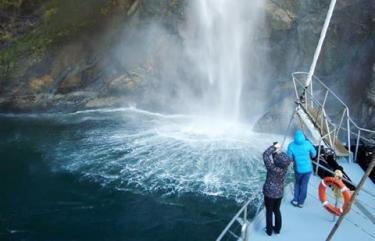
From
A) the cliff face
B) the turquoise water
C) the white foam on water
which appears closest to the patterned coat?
the turquoise water

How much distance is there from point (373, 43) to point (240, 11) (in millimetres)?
8646

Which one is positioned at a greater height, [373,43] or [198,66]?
[373,43]

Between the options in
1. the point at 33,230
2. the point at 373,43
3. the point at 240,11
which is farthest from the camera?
the point at 240,11

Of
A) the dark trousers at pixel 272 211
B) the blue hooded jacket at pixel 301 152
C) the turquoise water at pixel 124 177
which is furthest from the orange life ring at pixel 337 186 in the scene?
the turquoise water at pixel 124 177

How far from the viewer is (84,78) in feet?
96.6

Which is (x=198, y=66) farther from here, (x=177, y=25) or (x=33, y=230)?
(x=33, y=230)

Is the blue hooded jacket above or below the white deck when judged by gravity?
above

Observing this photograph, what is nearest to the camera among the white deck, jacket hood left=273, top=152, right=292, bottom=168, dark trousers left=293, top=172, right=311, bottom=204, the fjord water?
jacket hood left=273, top=152, right=292, bottom=168

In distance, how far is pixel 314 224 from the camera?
10031mm

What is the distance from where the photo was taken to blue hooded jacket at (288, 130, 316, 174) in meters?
10.1

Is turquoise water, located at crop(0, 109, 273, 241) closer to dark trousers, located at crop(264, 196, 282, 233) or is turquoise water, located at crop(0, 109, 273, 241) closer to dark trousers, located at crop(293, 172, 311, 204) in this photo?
dark trousers, located at crop(293, 172, 311, 204)

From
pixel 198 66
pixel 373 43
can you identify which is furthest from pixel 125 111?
pixel 373 43

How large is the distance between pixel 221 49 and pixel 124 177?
45.3ft

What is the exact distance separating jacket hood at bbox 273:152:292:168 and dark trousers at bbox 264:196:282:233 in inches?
30.1
